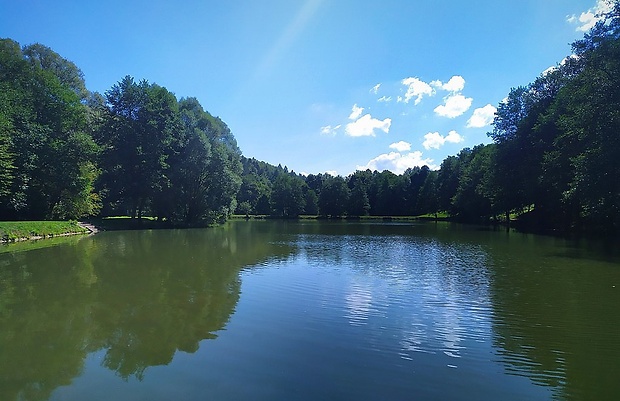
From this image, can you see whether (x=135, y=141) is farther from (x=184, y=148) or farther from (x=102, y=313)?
(x=102, y=313)

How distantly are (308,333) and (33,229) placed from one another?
91.9ft

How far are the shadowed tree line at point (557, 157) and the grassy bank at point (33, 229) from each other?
36194 mm

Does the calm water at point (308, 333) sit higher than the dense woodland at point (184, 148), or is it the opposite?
the dense woodland at point (184, 148)

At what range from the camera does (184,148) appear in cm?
4803

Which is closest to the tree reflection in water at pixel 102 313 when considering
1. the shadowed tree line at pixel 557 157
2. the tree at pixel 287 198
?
the shadowed tree line at pixel 557 157

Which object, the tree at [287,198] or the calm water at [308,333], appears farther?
the tree at [287,198]

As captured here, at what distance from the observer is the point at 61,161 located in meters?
35.7

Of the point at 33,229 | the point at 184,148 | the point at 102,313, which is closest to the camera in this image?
the point at 102,313

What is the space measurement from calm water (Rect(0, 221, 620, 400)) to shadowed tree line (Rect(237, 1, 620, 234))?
1246 cm

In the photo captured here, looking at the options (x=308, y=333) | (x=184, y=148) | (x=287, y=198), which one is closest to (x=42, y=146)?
(x=184, y=148)

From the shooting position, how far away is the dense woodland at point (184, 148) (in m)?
25.9

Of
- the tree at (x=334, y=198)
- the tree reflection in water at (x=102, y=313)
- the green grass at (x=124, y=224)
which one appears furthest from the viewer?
the tree at (x=334, y=198)

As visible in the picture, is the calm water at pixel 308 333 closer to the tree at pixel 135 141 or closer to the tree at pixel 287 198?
the tree at pixel 135 141

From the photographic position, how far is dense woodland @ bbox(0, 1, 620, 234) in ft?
84.8
